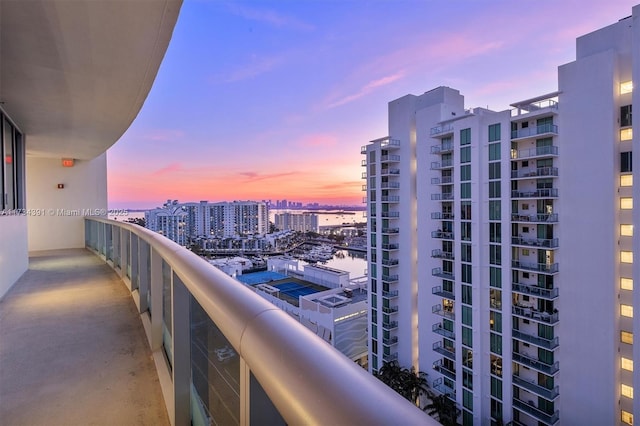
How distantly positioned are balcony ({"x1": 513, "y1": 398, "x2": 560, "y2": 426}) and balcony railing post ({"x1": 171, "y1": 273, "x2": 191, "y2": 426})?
588 inches

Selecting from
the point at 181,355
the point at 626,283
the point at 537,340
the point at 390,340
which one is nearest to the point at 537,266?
the point at 626,283

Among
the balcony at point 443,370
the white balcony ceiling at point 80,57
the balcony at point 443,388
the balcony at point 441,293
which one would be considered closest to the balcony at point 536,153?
the balcony at point 441,293

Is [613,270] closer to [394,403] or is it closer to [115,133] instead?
[394,403]

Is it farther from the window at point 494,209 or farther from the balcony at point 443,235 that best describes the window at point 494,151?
the balcony at point 443,235

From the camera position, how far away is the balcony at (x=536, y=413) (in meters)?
11.2

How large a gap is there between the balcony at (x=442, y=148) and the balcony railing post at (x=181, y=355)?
1523cm

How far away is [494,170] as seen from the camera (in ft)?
42.7

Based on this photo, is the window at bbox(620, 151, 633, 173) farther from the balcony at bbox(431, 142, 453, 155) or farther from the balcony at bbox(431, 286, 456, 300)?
the balcony at bbox(431, 286, 456, 300)

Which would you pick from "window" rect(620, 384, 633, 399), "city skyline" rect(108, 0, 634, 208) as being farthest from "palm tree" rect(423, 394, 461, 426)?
"city skyline" rect(108, 0, 634, 208)

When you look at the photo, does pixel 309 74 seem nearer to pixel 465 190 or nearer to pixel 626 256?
pixel 465 190

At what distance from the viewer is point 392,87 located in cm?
2570

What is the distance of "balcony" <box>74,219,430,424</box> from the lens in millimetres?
350

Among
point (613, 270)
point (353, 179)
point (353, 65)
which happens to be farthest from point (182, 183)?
point (613, 270)

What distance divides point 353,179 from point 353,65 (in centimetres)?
1948
